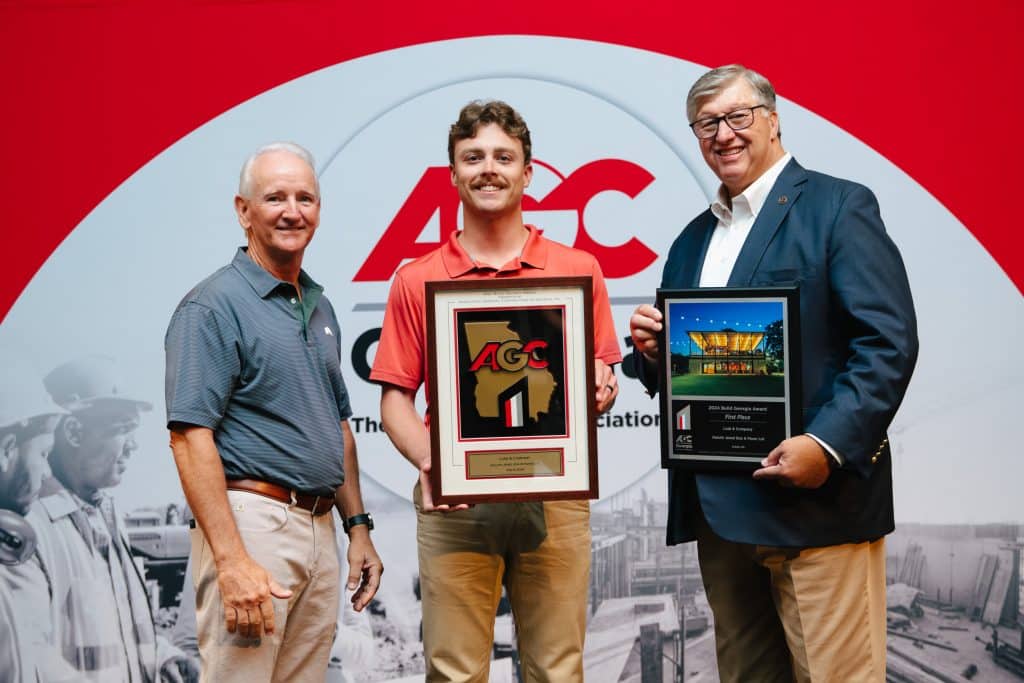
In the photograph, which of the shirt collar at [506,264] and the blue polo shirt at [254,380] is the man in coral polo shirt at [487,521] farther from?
the blue polo shirt at [254,380]

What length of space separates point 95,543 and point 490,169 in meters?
2.18

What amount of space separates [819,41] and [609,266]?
1.07 meters

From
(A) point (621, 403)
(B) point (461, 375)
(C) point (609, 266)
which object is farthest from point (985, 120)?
(B) point (461, 375)

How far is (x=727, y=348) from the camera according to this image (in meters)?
2.00

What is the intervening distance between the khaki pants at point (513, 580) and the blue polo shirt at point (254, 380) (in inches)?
12.3

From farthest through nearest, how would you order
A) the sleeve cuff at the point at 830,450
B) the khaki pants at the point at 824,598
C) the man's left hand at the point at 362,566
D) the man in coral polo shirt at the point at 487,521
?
1. the man's left hand at the point at 362,566
2. the man in coral polo shirt at the point at 487,521
3. the khaki pants at the point at 824,598
4. the sleeve cuff at the point at 830,450

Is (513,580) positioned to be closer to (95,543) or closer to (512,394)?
(512,394)

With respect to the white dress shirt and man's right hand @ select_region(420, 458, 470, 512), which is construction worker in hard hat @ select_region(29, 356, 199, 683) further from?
the white dress shirt

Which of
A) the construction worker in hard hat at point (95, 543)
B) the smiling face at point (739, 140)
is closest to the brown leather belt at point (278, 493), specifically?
the smiling face at point (739, 140)

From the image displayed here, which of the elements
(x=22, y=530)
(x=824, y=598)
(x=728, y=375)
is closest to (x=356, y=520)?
(x=728, y=375)

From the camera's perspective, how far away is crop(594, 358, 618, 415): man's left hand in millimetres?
2074

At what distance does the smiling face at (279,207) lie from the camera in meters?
2.13

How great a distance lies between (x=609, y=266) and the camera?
3.36m

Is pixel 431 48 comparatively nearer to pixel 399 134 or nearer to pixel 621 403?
pixel 399 134
